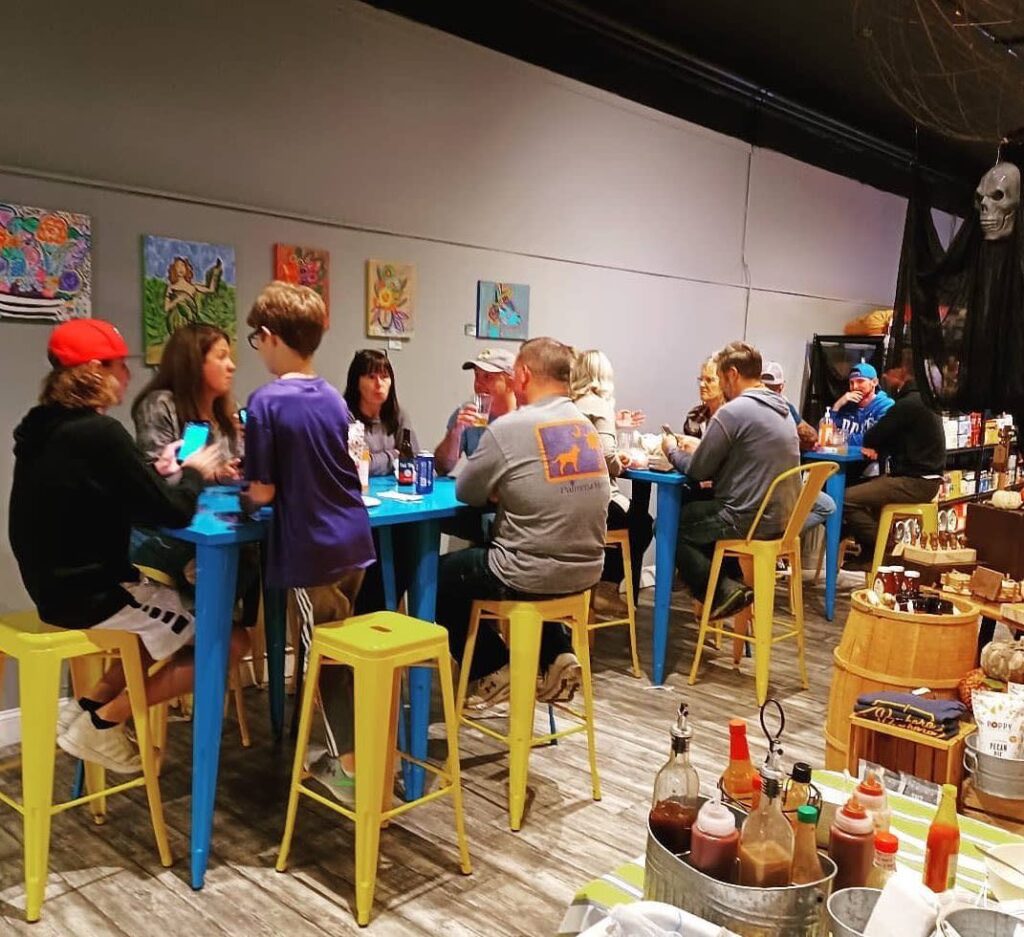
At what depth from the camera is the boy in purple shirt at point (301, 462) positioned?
2430mm

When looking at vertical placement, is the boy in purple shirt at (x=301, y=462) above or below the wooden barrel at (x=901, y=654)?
above

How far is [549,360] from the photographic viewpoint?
2988 millimetres

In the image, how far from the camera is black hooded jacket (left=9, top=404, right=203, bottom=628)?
2.34m

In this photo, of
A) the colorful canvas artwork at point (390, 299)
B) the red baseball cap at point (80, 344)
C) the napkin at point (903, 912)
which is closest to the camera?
the napkin at point (903, 912)

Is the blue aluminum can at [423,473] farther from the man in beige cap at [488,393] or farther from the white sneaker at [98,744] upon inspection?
the white sneaker at [98,744]

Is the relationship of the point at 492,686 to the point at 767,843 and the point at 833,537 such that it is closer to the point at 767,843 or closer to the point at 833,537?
the point at 767,843

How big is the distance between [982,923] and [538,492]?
1.85 m

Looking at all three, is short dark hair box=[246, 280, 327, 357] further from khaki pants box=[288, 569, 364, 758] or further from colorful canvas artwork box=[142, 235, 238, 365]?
colorful canvas artwork box=[142, 235, 238, 365]

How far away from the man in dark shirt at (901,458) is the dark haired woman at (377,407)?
3.18 metres

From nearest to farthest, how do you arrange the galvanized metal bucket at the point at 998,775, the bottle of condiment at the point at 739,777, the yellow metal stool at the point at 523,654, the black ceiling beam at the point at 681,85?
the bottle of condiment at the point at 739,777 < the galvanized metal bucket at the point at 998,775 < the yellow metal stool at the point at 523,654 < the black ceiling beam at the point at 681,85

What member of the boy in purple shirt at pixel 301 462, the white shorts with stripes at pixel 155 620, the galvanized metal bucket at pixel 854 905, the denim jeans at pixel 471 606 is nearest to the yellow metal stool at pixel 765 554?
the denim jeans at pixel 471 606

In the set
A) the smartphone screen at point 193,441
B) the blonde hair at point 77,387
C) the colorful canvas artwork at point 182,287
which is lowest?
the smartphone screen at point 193,441

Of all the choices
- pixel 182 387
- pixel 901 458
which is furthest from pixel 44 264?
pixel 901 458

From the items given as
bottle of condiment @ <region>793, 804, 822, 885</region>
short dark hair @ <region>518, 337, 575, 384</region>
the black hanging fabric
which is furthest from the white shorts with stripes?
the black hanging fabric
